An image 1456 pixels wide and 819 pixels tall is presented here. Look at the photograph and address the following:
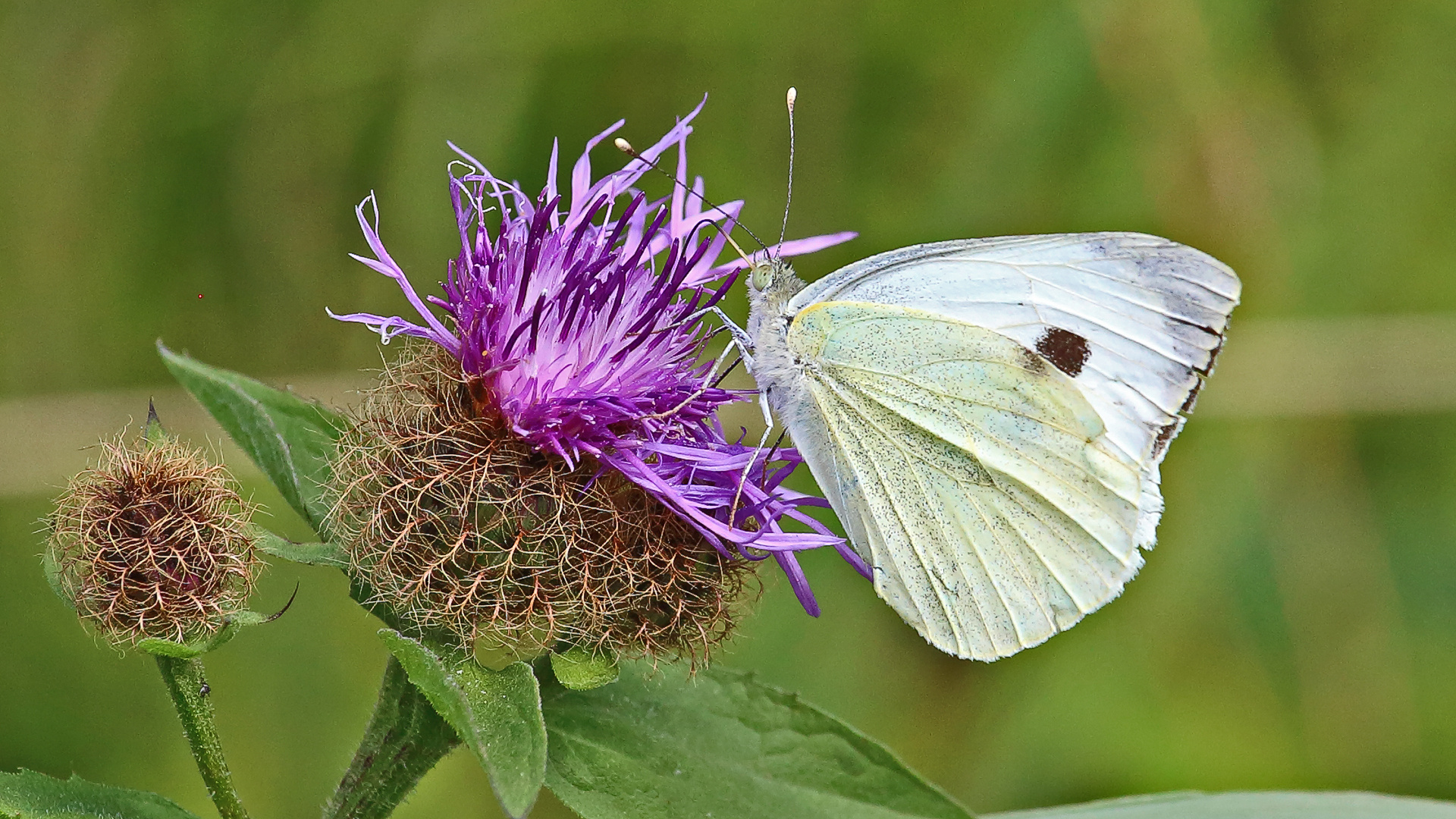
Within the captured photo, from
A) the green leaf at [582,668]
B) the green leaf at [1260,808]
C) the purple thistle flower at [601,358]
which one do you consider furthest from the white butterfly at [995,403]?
the green leaf at [582,668]

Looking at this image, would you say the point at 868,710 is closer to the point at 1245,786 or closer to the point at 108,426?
the point at 1245,786

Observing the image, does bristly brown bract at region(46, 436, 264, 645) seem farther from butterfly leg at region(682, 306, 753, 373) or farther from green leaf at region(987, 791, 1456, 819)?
green leaf at region(987, 791, 1456, 819)

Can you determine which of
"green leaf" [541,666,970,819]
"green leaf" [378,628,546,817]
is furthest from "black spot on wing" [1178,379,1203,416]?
"green leaf" [378,628,546,817]

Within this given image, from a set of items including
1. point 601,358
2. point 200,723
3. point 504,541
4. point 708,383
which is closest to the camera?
point 200,723

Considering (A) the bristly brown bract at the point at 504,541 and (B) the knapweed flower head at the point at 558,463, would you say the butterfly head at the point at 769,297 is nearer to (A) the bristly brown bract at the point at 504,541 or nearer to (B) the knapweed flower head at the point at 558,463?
(B) the knapweed flower head at the point at 558,463

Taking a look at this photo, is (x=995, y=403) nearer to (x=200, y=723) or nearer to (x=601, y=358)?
(x=601, y=358)

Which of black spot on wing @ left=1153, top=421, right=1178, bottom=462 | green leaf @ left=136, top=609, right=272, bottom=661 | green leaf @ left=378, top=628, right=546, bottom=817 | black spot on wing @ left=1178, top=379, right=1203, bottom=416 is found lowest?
black spot on wing @ left=1153, top=421, right=1178, bottom=462

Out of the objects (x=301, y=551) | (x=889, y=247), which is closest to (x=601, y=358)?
(x=301, y=551)

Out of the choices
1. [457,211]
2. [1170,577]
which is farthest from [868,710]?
[457,211]
